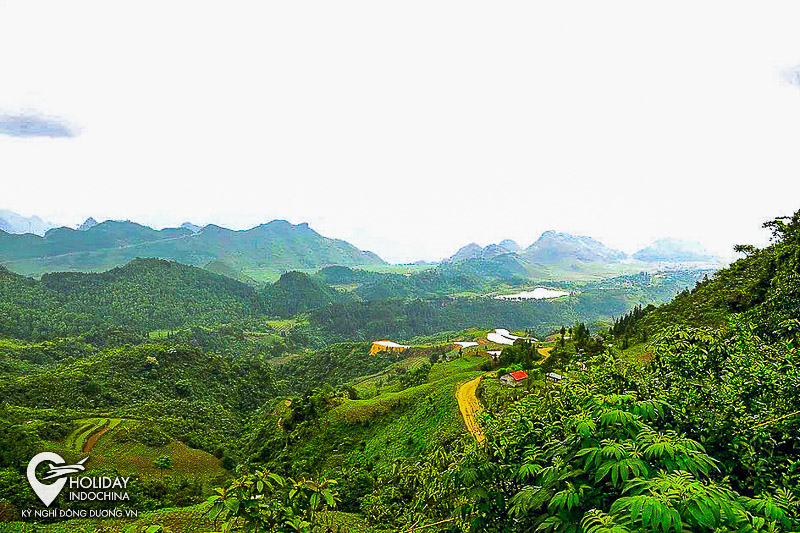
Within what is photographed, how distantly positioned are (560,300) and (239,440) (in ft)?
504

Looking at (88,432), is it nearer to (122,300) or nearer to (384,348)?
(384,348)

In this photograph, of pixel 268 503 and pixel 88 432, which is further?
pixel 88 432

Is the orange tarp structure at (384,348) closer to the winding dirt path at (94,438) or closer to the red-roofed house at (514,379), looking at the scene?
the red-roofed house at (514,379)

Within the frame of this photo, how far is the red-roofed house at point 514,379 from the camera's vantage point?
31087mm

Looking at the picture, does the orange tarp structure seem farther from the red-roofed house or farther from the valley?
the red-roofed house

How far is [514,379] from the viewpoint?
3158cm

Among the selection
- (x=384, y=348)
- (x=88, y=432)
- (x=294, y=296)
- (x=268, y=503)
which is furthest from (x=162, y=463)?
(x=294, y=296)

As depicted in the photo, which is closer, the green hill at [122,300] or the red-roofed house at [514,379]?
the red-roofed house at [514,379]

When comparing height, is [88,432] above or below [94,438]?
above

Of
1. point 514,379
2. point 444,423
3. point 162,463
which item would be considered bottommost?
point 162,463

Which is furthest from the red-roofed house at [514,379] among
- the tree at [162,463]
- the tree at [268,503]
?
the tree at [268,503]

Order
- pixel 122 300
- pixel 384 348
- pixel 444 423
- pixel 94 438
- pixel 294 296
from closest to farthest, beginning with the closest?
pixel 444 423 < pixel 94 438 < pixel 384 348 < pixel 122 300 < pixel 294 296

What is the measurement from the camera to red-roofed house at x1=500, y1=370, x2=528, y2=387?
1224 inches

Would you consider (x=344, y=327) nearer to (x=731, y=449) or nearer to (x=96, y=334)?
(x=96, y=334)
